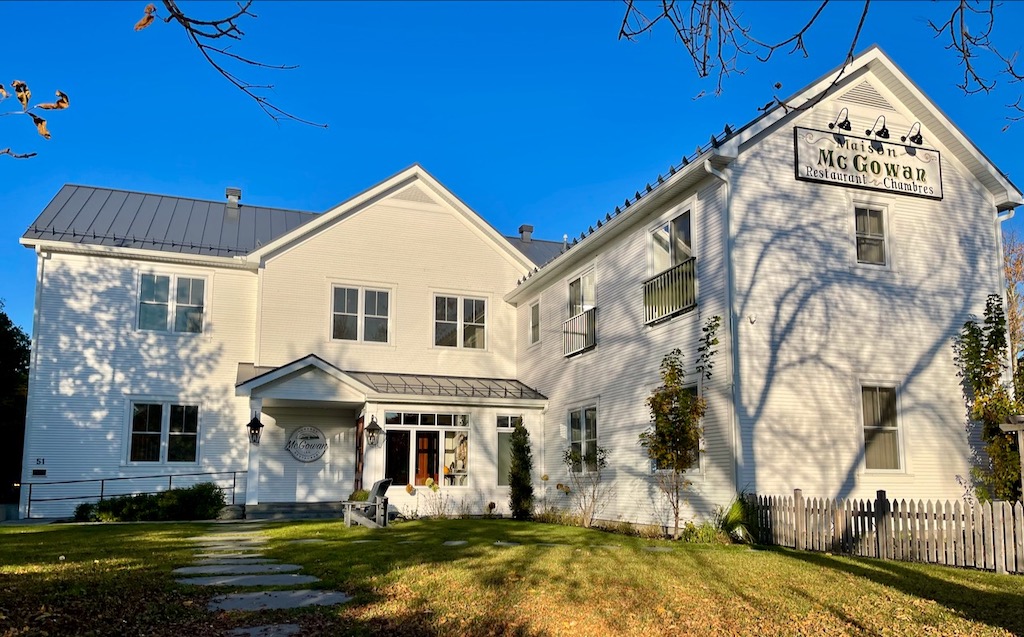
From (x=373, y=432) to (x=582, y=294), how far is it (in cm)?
554

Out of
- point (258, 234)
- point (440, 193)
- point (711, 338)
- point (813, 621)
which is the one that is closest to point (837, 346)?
point (711, 338)

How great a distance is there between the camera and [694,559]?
381 inches

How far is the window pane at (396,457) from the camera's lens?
67.1 feet

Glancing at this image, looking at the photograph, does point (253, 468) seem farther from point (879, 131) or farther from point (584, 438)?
point (879, 131)

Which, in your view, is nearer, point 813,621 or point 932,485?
point 813,621

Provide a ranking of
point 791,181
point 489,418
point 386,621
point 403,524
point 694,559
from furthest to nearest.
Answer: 1. point 489,418
2. point 403,524
3. point 791,181
4. point 694,559
5. point 386,621

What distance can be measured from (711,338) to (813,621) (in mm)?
7444

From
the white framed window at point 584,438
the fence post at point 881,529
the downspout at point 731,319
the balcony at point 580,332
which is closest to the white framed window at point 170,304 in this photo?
the balcony at point 580,332

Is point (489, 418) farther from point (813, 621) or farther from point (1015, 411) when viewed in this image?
point (813, 621)

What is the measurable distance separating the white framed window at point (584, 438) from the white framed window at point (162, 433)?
895cm

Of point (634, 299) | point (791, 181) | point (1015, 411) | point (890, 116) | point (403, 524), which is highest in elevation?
point (890, 116)

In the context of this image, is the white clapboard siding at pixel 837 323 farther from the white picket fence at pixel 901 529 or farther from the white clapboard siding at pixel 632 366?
the white picket fence at pixel 901 529

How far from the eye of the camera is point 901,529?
36.2 feet

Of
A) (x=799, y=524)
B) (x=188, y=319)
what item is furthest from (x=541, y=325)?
(x=799, y=524)
